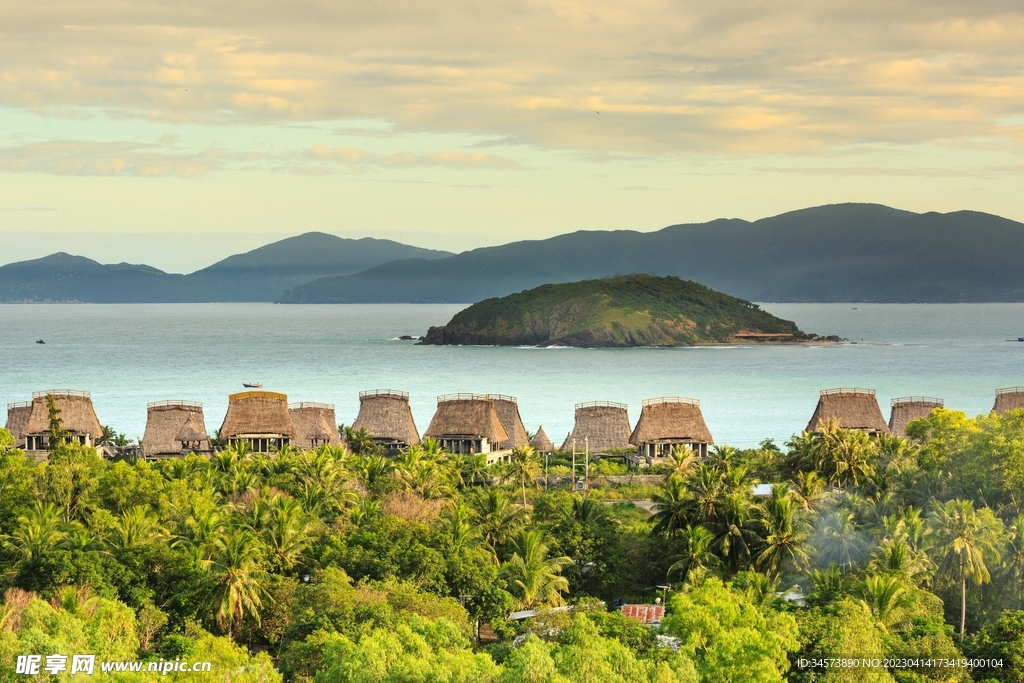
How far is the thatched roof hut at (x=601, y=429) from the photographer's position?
56719 millimetres

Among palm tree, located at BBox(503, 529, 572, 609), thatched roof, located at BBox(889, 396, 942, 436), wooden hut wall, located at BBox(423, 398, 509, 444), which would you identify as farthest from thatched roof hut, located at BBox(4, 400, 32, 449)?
thatched roof, located at BBox(889, 396, 942, 436)

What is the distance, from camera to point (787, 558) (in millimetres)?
33562

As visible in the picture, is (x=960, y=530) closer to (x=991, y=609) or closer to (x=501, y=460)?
(x=991, y=609)

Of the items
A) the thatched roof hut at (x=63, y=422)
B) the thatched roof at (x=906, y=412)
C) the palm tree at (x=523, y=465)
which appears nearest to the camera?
the palm tree at (x=523, y=465)

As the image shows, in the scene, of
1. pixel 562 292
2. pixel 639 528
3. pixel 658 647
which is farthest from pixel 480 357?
pixel 658 647

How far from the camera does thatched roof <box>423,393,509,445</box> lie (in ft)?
183

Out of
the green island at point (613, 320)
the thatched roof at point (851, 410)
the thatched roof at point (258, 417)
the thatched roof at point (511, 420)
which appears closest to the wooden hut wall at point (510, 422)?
the thatched roof at point (511, 420)

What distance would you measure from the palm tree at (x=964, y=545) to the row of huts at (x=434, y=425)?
22.4 metres

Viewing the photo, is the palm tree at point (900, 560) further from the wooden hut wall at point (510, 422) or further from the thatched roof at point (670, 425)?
the wooden hut wall at point (510, 422)

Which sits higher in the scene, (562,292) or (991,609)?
(562,292)

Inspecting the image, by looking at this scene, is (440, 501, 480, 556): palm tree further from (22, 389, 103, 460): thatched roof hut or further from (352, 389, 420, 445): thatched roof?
(22, 389, 103, 460): thatched roof hut

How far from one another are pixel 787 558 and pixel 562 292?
154936 mm

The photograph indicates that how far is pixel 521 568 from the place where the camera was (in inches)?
1318

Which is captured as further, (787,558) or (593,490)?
(593,490)
